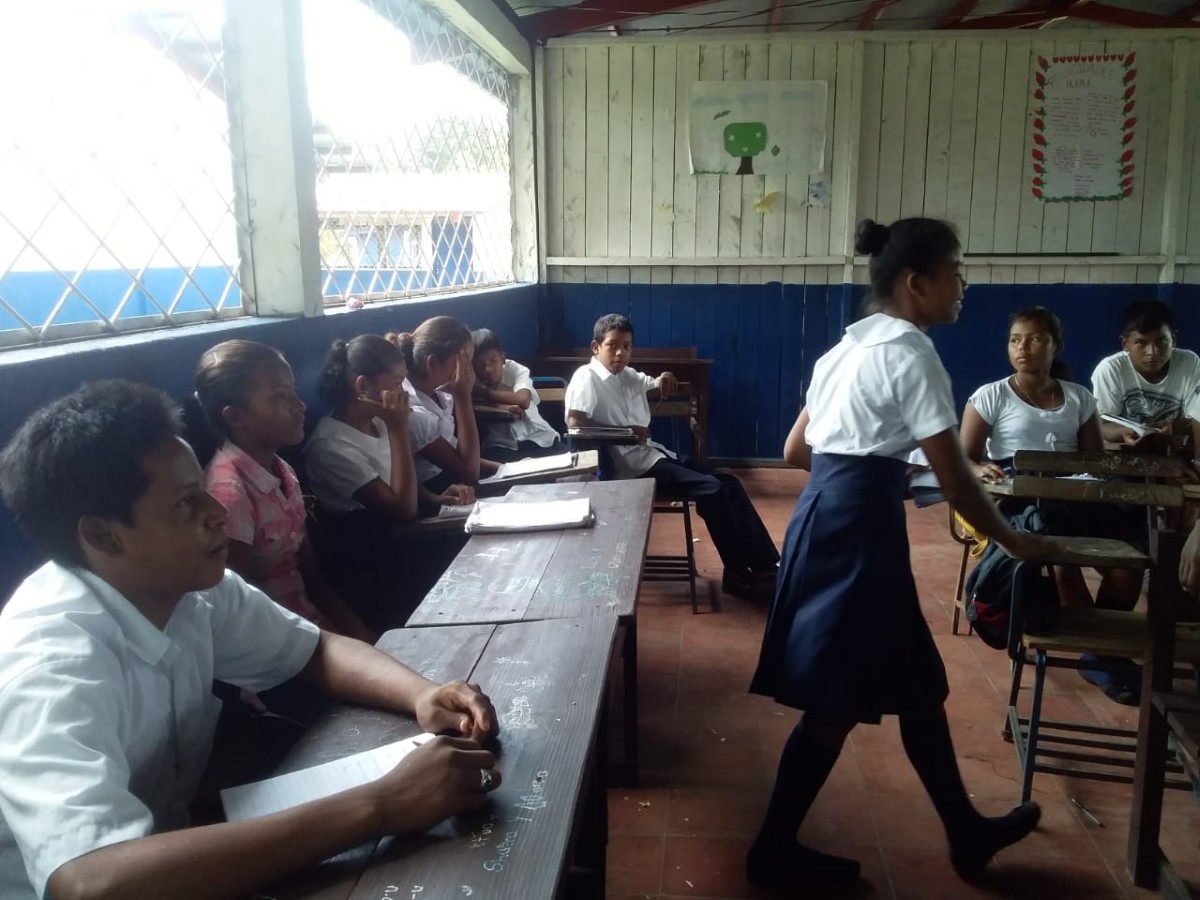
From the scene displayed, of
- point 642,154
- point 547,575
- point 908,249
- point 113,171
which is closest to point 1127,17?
point 642,154

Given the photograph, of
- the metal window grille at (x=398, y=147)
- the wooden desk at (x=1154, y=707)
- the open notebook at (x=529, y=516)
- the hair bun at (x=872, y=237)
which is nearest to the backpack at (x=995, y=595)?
the wooden desk at (x=1154, y=707)

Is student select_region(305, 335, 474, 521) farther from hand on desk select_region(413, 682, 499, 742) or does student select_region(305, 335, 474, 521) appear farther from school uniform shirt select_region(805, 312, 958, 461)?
hand on desk select_region(413, 682, 499, 742)

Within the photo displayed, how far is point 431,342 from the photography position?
306cm

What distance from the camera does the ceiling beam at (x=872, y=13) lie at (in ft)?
18.9

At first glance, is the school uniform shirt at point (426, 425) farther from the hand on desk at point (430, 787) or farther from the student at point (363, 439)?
the hand on desk at point (430, 787)

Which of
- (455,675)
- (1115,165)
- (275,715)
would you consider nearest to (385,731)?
(455,675)

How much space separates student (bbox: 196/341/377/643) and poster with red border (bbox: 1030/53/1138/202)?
16.3 ft

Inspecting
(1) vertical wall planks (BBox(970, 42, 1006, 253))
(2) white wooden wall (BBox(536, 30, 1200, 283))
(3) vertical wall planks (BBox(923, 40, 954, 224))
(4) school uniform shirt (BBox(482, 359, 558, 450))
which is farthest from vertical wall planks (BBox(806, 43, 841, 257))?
(4) school uniform shirt (BBox(482, 359, 558, 450))

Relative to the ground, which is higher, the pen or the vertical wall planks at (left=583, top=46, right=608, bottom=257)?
the vertical wall planks at (left=583, top=46, right=608, bottom=257)

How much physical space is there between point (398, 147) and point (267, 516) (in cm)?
218

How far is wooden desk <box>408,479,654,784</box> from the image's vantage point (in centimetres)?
167

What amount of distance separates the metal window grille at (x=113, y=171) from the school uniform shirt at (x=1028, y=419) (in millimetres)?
2402

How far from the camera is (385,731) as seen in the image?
48.2 inches

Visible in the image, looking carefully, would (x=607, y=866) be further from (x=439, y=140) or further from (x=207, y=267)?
(x=439, y=140)
